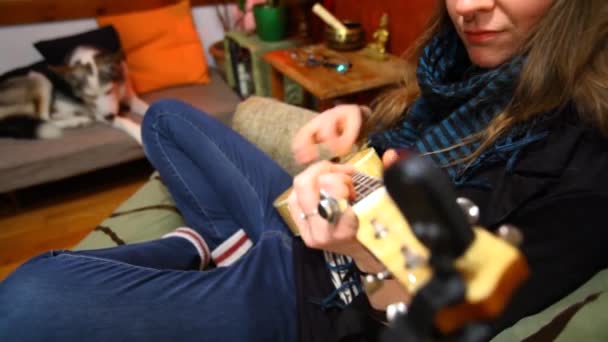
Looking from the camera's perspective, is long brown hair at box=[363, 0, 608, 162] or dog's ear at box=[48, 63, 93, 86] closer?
long brown hair at box=[363, 0, 608, 162]

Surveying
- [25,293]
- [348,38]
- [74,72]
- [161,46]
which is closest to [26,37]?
[74,72]

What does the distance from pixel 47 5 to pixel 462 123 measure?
2.19 m

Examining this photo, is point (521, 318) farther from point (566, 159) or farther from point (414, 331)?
point (414, 331)

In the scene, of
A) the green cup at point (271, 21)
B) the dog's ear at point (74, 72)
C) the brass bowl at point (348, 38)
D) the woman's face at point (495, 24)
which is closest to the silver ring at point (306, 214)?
the woman's face at point (495, 24)

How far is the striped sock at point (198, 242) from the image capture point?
1.02m

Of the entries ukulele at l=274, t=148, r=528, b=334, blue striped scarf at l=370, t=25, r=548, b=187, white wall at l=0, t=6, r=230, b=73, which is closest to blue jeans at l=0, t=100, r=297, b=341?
blue striped scarf at l=370, t=25, r=548, b=187

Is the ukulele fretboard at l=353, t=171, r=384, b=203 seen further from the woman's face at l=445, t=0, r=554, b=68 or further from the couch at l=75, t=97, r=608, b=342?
the couch at l=75, t=97, r=608, b=342

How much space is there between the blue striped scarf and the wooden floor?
147 cm

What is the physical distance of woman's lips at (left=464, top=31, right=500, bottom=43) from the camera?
65cm

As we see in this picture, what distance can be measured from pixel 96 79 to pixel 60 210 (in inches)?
24.4

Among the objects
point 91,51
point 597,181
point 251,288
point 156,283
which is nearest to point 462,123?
point 597,181

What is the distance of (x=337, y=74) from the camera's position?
1.48 m

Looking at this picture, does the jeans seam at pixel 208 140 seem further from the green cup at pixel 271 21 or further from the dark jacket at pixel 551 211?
the green cup at pixel 271 21

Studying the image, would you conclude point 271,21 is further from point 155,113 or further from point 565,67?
point 565,67
